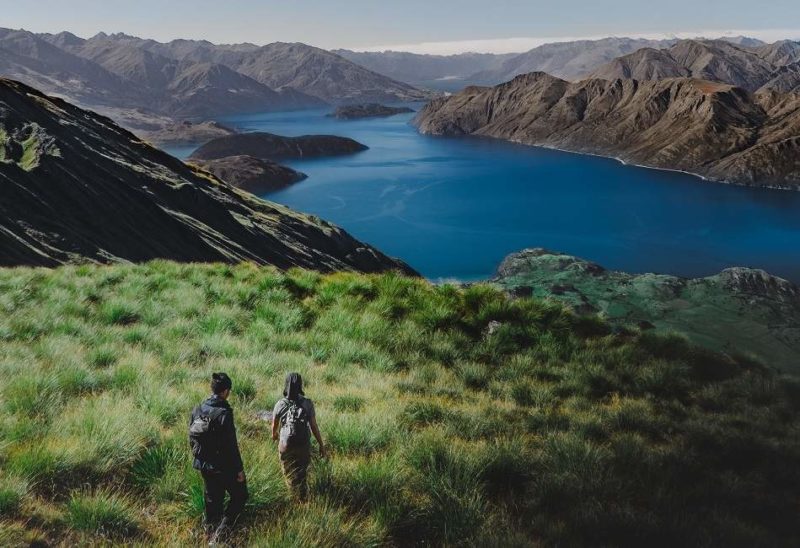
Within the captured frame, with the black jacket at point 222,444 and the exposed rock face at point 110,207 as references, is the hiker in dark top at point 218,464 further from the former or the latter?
the exposed rock face at point 110,207

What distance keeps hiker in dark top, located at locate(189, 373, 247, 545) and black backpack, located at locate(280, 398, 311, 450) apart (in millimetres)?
619

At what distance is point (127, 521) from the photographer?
502 cm

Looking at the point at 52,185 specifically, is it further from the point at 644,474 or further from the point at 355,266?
the point at 644,474

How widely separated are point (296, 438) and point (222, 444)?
852 millimetres

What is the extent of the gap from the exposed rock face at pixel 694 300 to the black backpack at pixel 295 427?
37.1 meters

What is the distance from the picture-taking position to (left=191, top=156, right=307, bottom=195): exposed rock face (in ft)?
480

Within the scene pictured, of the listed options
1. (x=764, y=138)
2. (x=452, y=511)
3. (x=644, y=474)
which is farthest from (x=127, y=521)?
(x=764, y=138)

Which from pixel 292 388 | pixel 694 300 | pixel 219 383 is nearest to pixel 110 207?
pixel 292 388

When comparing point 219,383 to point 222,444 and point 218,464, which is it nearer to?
point 222,444

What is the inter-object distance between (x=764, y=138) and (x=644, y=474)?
188365mm

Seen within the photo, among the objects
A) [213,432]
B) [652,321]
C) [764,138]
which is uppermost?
[764,138]

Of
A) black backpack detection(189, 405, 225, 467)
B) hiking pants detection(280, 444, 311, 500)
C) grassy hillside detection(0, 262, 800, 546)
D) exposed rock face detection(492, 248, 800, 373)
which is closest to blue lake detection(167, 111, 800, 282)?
exposed rock face detection(492, 248, 800, 373)

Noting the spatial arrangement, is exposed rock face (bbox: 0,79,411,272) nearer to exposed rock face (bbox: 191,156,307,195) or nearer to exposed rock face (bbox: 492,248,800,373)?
exposed rock face (bbox: 492,248,800,373)

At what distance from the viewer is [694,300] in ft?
177
